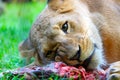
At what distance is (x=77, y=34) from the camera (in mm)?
3436

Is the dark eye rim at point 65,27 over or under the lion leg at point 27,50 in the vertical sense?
over

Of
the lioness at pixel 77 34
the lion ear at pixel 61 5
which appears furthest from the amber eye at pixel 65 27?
the lion ear at pixel 61 5

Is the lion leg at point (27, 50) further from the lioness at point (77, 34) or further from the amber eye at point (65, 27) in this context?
the amber eye at point (65, 27)

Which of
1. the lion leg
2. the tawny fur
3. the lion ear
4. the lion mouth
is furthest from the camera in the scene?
the lion leg

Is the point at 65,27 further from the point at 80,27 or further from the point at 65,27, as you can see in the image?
the point at 80,27

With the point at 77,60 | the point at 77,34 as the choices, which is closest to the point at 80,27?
the point at 77,34

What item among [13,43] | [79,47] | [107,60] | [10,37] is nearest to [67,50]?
[79,47]

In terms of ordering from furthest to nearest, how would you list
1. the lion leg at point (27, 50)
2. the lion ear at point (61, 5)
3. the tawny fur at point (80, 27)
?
the lion leg at point (27, 50) < the lion ear at point (61, 5) < the tawny fur at point (80, 27)

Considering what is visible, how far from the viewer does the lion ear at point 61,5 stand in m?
3.76

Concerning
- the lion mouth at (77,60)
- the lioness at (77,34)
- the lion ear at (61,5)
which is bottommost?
the lion mouth at (77,60)

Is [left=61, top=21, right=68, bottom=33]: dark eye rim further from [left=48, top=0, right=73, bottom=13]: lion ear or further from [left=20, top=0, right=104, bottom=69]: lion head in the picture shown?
[left=48, top=0, right=73, bottom=13]: lion ear

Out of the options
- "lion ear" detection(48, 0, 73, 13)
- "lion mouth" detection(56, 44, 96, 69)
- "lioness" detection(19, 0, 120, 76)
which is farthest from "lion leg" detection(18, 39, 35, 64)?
"lion mouth" detection(56, 44, 96, 69)

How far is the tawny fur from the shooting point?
3.48 meters

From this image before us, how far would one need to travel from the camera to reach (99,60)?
136 inches
